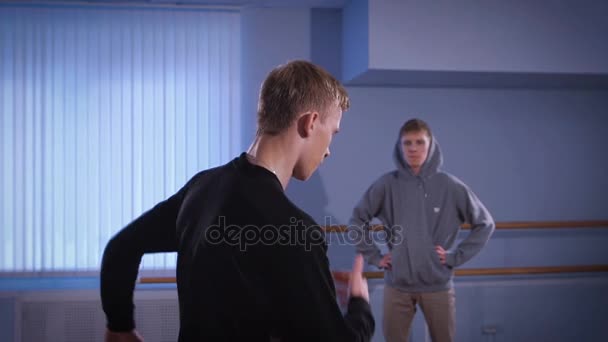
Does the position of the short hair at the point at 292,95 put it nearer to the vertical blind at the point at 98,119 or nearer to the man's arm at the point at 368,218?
the man's arm at the point at 368,218

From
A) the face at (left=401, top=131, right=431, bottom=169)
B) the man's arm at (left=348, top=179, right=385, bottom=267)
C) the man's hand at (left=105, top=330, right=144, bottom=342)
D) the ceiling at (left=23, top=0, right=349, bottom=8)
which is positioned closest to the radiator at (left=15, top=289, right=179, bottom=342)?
the man's arm at (left=348, top=179, right=385, bottom=267)

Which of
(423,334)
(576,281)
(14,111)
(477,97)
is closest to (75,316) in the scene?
(14,111)

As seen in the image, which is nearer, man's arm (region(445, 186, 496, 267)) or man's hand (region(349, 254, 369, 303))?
man's hand (region(349, 254, 369, 303))

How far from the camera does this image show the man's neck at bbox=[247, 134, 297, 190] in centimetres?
91

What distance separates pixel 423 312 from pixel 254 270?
2.46m

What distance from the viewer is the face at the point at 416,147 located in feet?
10.2

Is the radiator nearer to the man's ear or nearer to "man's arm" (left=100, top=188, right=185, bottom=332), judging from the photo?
"man's arm" (left=100, top=188, right=185, bottom=332)

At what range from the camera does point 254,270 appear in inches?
31.4

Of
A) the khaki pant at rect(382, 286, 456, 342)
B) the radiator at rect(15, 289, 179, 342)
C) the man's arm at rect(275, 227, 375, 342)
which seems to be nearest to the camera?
the man's arm at rect(275, 227, 375, 342)

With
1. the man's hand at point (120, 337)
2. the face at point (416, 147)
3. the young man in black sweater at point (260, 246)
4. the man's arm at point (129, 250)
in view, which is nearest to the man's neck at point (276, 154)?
the young man in black sweater at point (260, 246)

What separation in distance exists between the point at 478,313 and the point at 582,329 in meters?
0.76

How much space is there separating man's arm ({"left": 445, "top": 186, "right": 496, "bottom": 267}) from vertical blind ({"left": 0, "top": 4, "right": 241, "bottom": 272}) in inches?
59.8

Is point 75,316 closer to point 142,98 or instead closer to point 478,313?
point 142,98

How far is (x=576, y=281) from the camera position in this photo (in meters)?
4.01
